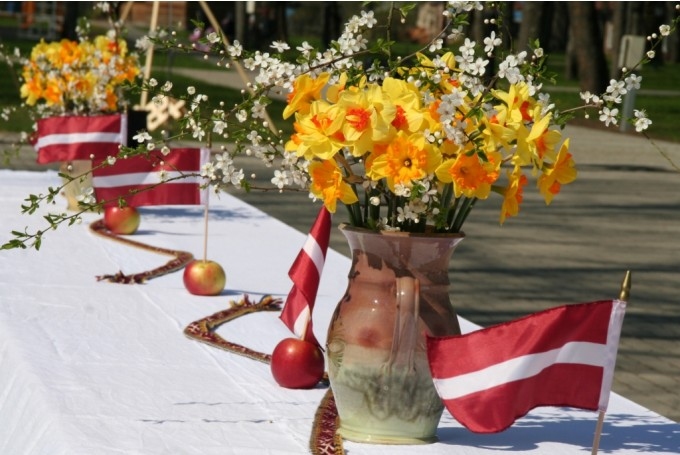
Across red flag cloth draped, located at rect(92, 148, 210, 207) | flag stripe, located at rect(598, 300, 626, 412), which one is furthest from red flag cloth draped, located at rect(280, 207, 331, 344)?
red flag cloth draped, located at rect(92, 148, 210, 207)

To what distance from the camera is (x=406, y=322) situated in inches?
109

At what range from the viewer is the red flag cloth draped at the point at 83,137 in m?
6.74

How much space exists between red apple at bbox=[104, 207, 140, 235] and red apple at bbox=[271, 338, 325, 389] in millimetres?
2763

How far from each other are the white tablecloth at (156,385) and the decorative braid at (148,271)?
0.07 m

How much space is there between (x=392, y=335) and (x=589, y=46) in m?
24.1

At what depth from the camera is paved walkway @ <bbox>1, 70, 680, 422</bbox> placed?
640 cm

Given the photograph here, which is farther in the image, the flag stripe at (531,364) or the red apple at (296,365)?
the red apple at (296,365)

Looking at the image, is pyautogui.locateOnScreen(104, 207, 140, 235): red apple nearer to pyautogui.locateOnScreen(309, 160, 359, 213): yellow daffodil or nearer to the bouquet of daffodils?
the bouquet of daffodils

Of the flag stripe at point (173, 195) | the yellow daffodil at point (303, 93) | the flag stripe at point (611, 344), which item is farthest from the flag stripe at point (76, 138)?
the flag stripe at point (611, 344)

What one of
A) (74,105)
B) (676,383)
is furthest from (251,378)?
(74,105)

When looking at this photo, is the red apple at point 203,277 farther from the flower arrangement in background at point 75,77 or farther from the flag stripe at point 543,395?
the flower arrangement in background at point 75,77

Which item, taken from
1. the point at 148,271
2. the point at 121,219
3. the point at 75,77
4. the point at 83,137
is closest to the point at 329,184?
the point at 148,271

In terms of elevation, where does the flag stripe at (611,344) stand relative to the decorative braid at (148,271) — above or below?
above

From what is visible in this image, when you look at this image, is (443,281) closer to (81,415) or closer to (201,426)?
(201,426)
